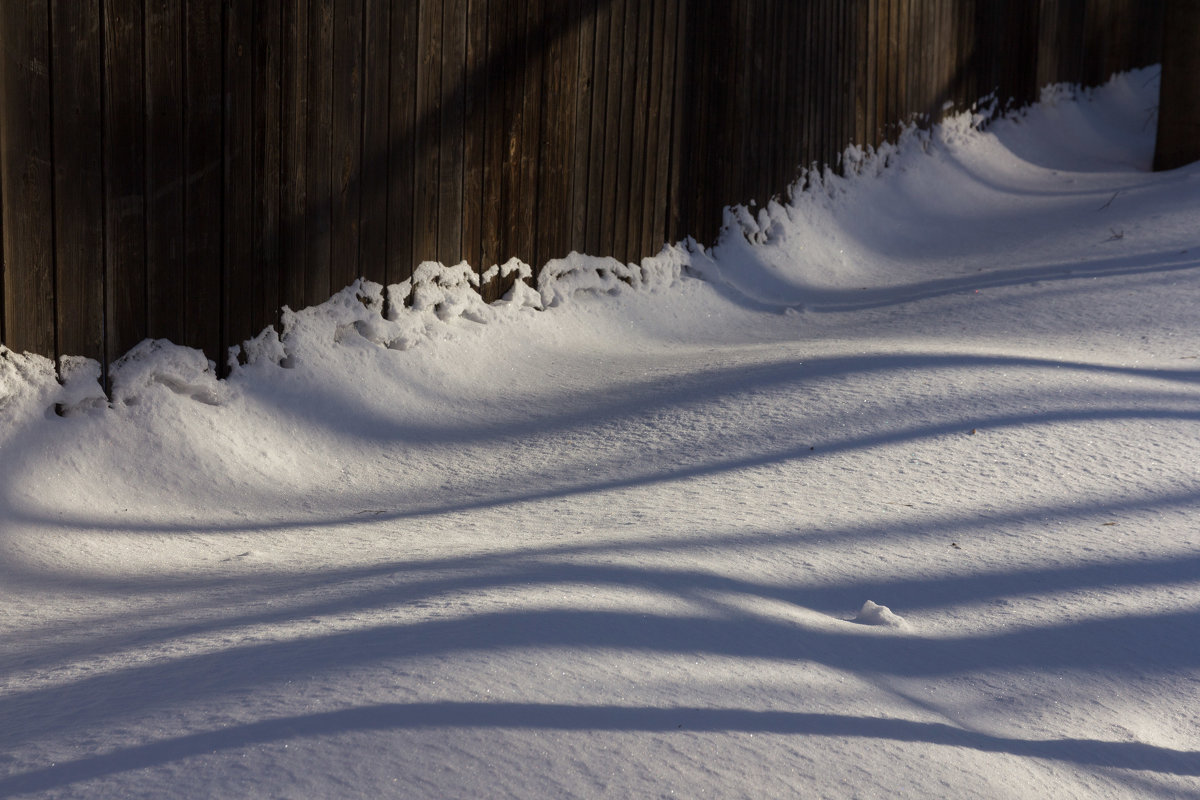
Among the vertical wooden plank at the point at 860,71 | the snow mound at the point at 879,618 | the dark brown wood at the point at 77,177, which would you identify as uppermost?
the vertical wooden plank at the point at 860,71

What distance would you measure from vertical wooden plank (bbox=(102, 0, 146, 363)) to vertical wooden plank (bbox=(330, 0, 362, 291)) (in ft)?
3.32

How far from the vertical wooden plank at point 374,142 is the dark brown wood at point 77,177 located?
1366mm

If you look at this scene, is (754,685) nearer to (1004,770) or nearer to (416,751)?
(1004,770)

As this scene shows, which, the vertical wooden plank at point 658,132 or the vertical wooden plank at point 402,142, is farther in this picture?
the vertical wooden plank at point 658,132

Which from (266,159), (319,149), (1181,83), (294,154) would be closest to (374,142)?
(319,149)

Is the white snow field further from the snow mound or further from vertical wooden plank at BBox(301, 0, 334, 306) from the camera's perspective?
vertical wooden plank at BBox(301, 0, 334, 306)

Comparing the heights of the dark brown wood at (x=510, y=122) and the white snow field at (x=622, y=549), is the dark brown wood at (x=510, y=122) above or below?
above

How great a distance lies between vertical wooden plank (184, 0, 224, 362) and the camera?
4.34 meters

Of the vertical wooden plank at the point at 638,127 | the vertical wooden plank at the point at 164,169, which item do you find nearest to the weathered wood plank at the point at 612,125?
the vertical wooden plank at the point at 638,127

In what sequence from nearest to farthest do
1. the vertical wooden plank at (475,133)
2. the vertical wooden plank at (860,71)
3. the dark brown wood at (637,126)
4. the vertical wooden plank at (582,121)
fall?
1. the vertical wooden plank at (475,133)
2. the vertical wooden plank at (582,121)
3. the dark brown wood at (637,126)
4. the vertical wooden plank at (860,71)

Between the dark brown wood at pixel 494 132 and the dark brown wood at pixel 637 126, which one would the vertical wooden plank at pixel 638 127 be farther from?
the dark brown wood at pixel 494 132

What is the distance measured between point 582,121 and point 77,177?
3.19 m

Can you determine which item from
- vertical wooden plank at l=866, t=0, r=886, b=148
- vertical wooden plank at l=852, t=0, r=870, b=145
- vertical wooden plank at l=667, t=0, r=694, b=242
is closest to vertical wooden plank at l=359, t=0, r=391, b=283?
vertical wooden plank at l=667, t=0, r=694, b=242

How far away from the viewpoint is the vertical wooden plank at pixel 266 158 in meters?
4.61
